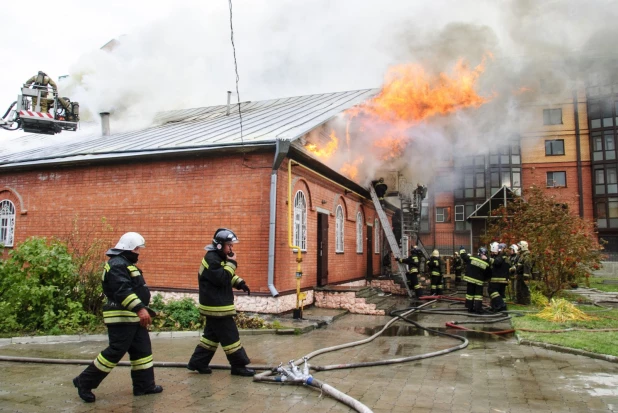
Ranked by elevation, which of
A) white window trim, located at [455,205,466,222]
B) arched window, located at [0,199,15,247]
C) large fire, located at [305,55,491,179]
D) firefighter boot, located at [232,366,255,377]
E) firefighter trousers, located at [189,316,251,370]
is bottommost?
firefighter boot, located at [232,366,255,377]

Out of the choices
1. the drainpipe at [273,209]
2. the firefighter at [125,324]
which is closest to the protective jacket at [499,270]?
the drainpipe at [273,209]

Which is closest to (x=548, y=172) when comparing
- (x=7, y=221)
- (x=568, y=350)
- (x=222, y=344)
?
(x=568, y=350)

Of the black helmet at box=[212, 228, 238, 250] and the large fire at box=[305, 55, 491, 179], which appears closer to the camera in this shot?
the black helmet at box=[212, 228, 238, 250]

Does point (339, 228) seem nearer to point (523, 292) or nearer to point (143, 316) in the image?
point (523, 292)

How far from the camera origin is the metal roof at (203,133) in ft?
41.0

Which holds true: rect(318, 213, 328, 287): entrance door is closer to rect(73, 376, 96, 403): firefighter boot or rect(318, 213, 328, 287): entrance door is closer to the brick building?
the brick building

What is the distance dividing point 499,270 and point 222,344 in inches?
358

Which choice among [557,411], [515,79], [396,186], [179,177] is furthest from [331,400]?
[396,186]

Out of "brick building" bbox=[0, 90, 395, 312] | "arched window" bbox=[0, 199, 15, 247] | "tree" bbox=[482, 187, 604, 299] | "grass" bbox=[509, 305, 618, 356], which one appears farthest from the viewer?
"arched window" bbox=[0, 199, 15, 247]

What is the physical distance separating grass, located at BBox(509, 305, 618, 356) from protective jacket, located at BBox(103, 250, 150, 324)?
6589 mm

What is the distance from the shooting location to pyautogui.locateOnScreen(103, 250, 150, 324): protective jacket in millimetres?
5273

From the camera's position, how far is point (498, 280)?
12.8 metres

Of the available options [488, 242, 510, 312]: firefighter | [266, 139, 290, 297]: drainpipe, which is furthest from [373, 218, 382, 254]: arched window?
[266, 139, 290, 297]: drainpipe

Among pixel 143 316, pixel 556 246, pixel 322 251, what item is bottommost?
pixel 143 316
